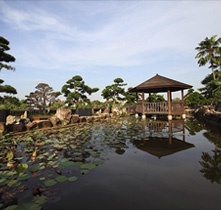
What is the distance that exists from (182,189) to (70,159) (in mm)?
2022

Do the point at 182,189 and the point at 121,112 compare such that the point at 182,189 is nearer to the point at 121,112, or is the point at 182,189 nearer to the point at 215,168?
the point at 215,168

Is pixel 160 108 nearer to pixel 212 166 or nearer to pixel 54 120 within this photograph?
pixel 54 120

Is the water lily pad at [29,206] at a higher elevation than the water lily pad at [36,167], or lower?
lower

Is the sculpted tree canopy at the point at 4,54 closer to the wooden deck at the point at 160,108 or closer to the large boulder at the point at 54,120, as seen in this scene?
the large boulder at the point at 54,120

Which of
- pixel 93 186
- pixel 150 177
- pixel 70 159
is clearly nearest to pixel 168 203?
pixel 150 177

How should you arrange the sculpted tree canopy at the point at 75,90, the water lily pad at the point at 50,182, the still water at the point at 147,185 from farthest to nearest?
the sculpted tree canopy at the point at 75,90 → the water lily pad at the point at 50,182 → the still water at the point at 147,185

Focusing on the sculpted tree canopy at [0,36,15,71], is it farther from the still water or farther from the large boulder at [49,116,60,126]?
the still water

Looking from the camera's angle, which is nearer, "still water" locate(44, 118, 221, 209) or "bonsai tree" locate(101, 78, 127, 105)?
"still water" locate(44, 118, 221, 209)

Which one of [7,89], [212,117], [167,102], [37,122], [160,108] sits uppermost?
[7,89]

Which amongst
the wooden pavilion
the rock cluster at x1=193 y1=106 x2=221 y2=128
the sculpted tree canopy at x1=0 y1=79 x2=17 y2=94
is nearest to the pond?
the rock cluster at x1=193 y1=106 x2=221 y2=128

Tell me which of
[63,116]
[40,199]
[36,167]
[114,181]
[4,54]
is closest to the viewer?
[40,199]

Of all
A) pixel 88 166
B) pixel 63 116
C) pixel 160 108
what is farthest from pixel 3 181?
pixel 160 108

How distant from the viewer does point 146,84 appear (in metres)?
11.3

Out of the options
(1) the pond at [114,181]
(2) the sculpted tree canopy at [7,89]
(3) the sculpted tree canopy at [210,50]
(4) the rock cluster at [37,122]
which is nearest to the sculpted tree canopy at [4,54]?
(2) the sculpted tree canopy at [7,89]
